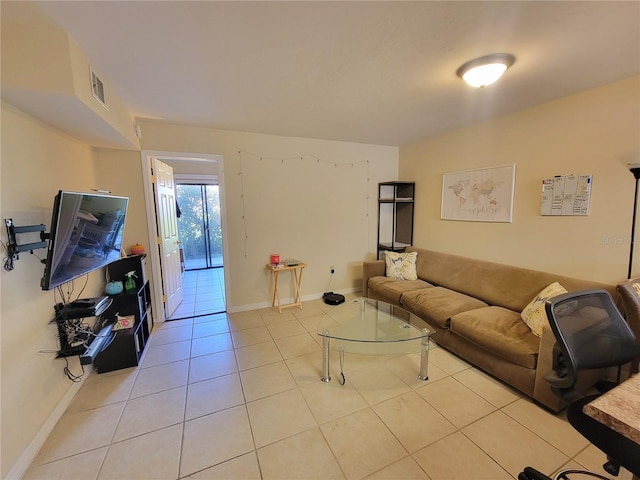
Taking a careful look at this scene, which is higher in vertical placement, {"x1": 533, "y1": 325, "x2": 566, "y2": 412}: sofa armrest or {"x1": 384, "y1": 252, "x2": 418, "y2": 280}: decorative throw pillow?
{"x1": 384, "y1": 252, "x2": 418, "y2": 280}: decorative throw pillow

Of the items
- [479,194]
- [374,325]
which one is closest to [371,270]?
[374,325]

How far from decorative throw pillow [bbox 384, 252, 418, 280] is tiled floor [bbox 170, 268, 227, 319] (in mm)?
2404

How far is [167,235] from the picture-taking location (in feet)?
11.2

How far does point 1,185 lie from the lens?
146cm

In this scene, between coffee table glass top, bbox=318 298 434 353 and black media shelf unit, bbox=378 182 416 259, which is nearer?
coffee table glass top, bbox=318 298 434 353

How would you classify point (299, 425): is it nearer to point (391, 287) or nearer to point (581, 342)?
point (581, 342)

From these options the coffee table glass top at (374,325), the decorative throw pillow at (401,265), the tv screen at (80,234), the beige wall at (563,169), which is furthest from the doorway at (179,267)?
the beige wall at (563,169)

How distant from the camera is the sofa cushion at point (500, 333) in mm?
1918

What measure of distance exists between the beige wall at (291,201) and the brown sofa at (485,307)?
744 millimetres

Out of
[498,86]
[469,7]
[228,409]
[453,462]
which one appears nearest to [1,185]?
[228,409]

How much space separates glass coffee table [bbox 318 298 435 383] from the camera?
7.06ft

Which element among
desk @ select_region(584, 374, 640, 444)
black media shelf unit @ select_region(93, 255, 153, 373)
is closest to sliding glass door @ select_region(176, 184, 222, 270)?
black media shelf unit @ select_region(93, 255, 153, 373)

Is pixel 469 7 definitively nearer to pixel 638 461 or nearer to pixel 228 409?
pixel 638 461

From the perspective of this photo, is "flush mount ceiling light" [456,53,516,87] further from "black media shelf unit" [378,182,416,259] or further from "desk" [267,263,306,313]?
"desk" [267,263,306,313]
